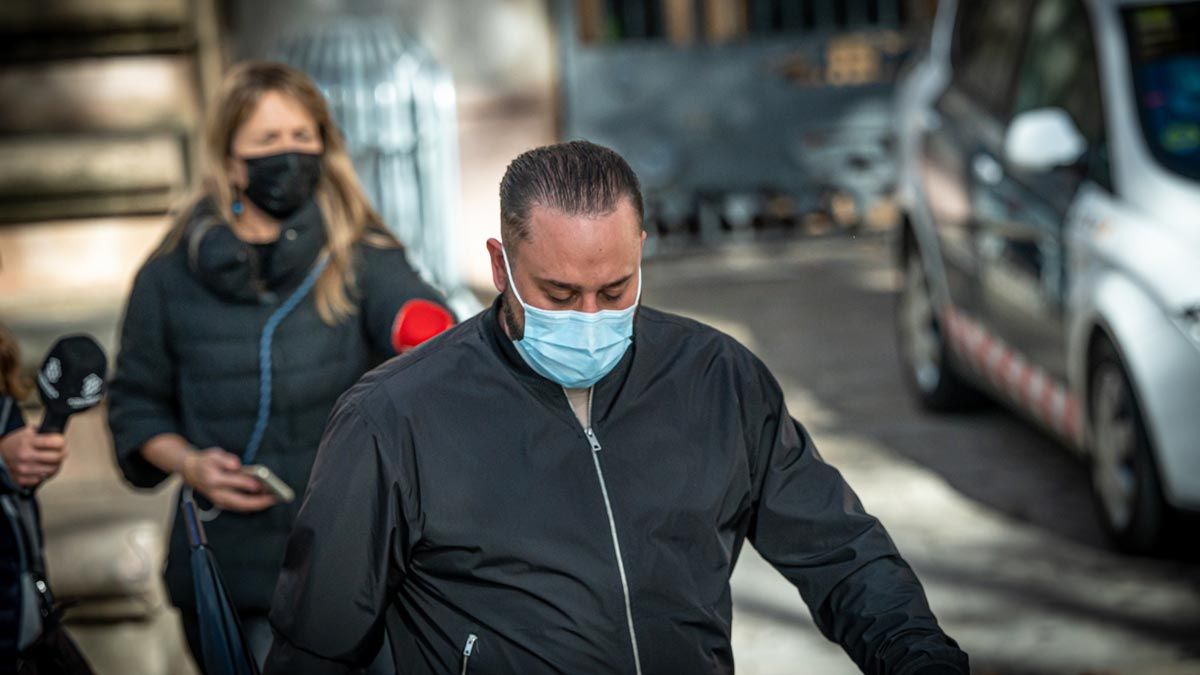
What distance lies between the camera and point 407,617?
2.73m

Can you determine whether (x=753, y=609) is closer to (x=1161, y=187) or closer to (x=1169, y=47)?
(x=1161, y=187)

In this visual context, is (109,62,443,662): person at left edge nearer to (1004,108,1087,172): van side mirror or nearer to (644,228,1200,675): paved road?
(644,228,1200,675): paved road

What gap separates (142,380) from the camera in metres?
3.88

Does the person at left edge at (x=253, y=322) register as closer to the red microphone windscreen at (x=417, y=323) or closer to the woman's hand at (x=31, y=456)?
the red microphone windscreen at (x=417, y=323)

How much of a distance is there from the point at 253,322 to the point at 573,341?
1.36 metres

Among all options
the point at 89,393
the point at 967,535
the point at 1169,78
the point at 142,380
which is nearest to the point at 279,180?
the point at 142,380

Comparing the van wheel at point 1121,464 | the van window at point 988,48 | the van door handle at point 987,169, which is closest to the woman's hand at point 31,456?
the van wheel at point 1121,464

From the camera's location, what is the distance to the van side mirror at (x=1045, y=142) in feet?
21.0

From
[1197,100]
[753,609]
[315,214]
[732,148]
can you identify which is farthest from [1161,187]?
[732,148]

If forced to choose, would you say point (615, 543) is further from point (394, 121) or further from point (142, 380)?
point (394, 121)

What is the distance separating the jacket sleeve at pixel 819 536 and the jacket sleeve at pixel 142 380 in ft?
5.00

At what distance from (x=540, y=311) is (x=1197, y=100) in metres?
4.29

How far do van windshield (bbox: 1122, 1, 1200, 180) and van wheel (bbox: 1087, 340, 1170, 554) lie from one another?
701 millimetres

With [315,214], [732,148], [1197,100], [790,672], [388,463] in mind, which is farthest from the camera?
[732,148]
